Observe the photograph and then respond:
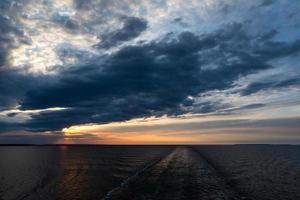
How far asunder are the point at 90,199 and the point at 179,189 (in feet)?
35.6

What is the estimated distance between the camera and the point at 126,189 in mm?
38750

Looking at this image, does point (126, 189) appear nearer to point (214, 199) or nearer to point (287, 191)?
point (214, 199)

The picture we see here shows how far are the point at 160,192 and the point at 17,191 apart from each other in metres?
19.3

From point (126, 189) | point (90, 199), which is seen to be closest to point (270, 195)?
point (126, 189)

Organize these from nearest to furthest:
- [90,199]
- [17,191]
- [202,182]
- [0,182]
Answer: [90,199], [17,191], [202,182], [0,182]

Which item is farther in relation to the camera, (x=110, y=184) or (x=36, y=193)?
(x=110, y=184)

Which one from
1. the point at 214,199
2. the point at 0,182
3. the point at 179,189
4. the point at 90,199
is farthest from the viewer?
the point at 0,182

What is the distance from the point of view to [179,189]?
37312 millimetres

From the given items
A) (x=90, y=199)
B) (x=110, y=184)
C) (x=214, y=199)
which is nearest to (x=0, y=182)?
(x=110, y=184)

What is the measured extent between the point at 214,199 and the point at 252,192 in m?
8.34

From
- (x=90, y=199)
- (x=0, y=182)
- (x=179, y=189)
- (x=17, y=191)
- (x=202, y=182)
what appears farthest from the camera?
(x=0, y=182)

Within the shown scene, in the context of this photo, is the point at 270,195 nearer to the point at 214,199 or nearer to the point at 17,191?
the point at 214,199

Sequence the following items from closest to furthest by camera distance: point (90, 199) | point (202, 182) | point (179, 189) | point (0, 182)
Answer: point (90, 199)
point (179, 189)
point (202, 182)
point (0, 182)

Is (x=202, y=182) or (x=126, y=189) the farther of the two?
(x=202, y=182)
